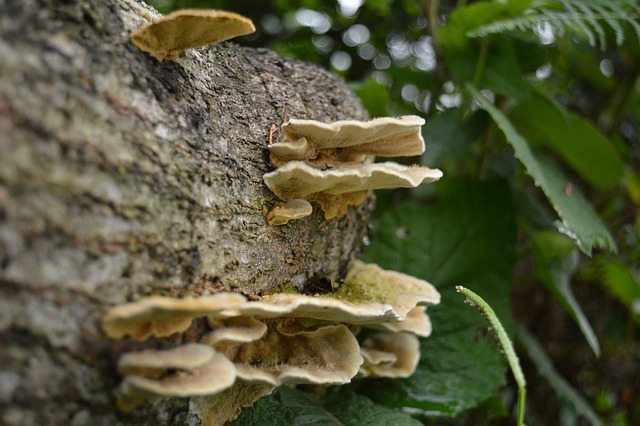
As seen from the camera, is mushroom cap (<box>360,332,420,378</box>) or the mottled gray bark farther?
mushroom cap (<box>360,332,420,378</box>)

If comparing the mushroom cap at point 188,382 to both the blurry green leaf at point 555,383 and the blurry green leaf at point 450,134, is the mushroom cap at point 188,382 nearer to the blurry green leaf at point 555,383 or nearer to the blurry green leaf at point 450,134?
the blurry green leaf at point 450,134

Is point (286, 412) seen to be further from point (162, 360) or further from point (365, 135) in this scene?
point (365, 135)

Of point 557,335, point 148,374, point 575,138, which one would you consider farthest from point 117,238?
point 557,335

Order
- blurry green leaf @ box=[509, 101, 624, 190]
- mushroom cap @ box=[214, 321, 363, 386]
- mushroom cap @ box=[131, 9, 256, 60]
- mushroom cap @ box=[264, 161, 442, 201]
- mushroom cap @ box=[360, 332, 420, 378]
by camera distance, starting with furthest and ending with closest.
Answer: blurry green leaf @ box=[509, 101, 624, 190], mushroom cap @ box=[360, 332, 420, 378], mushroom cap @ box=[264, 161, 442, 201], mushroom cap @ box=[214, 321, 363, 386], mushroom cap @ box=[131, 9, 256, 60]

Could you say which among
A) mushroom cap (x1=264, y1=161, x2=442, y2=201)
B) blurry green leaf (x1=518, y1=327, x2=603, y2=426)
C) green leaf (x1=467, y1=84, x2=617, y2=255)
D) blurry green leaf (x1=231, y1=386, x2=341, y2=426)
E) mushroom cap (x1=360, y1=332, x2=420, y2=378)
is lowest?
blurry green leaf (x1=518, y1=327, x2=603, y2=426)

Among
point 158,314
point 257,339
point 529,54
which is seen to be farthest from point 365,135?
point 529,54

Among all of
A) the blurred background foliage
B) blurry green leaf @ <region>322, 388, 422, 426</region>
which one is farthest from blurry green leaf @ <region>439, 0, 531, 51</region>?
blurry green leaf @ <region>322, 388, 422, 426</region>

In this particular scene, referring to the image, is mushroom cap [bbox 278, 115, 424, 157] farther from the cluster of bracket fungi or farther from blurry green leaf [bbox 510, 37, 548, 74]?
blurry green leaf [bbox 510, 37, 548, 74]

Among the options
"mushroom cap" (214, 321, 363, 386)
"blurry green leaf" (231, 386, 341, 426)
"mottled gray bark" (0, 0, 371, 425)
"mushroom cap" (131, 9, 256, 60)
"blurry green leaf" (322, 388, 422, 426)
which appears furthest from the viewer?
"blurry green leaf" (322, 388, 422, 426)
